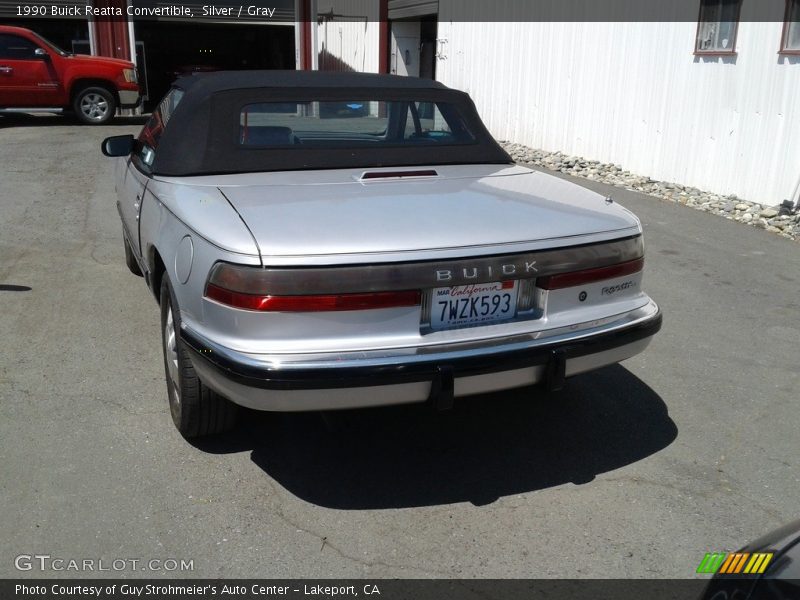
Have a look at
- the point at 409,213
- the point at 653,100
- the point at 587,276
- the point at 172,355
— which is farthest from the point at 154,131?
the point at 653,100

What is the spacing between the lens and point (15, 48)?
579 inches

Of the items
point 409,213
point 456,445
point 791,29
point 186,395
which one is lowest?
point 456,445

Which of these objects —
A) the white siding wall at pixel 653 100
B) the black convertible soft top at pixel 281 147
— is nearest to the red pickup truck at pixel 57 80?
the white siding wall at pixel 653 100

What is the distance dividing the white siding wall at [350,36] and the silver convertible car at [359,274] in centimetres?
1743

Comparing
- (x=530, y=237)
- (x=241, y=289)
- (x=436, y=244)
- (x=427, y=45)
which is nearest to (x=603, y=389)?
(x=530, y=237)

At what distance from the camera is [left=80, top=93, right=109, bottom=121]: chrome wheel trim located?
15375 mm

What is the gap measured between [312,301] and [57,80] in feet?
46.4

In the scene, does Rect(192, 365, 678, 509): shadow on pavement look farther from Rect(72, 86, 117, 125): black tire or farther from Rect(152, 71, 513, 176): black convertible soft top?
Rect(72, 86, 117, 125): black tire

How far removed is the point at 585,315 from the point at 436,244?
2.42 ft

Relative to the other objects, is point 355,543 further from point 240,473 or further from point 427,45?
point 427,45

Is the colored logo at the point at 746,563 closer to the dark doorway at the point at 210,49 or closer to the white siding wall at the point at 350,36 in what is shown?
the white siding wall at the point at 350,36

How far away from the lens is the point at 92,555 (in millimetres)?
2842

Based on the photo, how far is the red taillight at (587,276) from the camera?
10.3ft

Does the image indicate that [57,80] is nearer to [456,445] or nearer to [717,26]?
[717,26]
